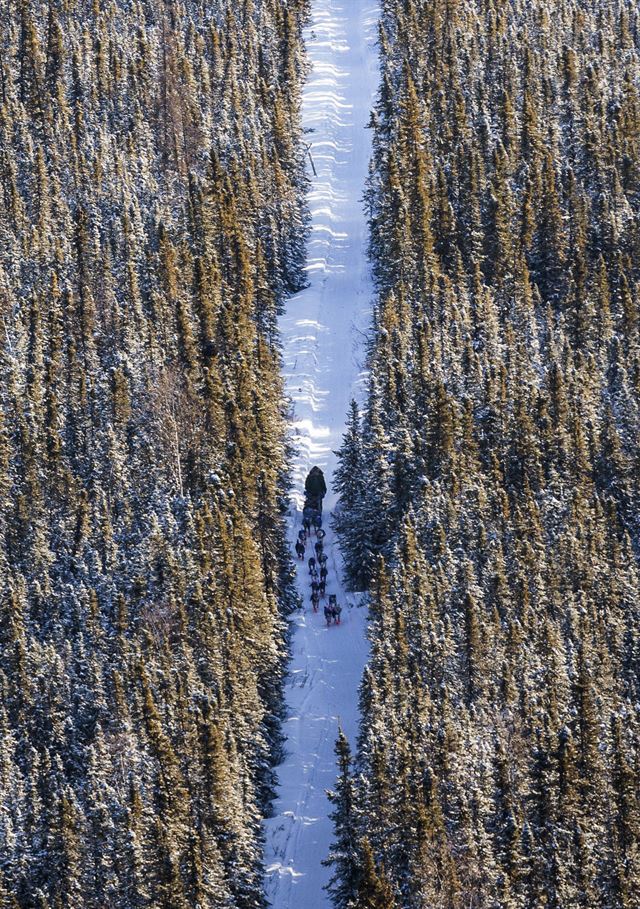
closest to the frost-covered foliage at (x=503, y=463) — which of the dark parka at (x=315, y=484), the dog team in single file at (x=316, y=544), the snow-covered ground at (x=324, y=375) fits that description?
the dog team in single file at (x=316, y=544)

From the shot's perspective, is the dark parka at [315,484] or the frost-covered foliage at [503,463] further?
the dark parka at [315,484]

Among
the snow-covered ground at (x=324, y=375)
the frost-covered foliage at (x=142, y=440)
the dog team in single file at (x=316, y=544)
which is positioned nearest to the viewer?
the frost-covered foliage at (x=142, y=440)

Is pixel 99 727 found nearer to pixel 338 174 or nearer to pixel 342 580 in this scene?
pixel 342 580

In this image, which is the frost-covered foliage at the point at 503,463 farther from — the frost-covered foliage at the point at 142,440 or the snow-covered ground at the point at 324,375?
the frost-covered foliage at the point at 142,440

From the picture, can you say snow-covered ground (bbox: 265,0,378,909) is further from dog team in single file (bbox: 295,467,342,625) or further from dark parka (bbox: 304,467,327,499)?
dark parka (bbox: 304,467,327,499)

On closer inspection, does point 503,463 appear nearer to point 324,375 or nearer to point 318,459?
point 318,459

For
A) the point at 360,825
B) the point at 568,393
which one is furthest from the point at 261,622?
the point at 568,393

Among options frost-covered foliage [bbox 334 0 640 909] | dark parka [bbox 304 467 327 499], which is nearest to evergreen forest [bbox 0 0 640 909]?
frost-covered foliage [bbox 334 0 640 909]
